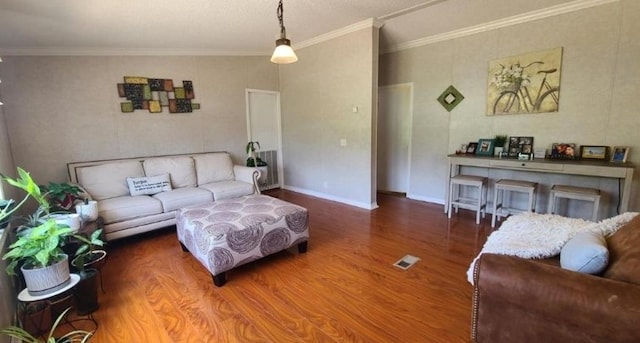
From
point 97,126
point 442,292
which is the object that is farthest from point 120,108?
point 442,292

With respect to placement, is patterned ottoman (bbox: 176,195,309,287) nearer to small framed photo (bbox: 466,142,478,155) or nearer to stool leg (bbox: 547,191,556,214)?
small framed photo (bbox: 466,142,478,155)

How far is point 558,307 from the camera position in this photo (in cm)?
121

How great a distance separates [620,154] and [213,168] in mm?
5046

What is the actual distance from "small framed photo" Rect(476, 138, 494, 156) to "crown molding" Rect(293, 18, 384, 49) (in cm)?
217

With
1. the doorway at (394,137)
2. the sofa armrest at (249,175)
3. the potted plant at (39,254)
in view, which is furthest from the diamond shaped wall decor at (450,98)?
the potted plant at (39,254)

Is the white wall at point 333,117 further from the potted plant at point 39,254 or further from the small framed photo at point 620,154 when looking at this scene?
the potted plant at point 39,254

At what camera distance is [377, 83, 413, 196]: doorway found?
5.00 meters

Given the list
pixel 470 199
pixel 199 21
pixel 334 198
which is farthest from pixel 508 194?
pixel 199 21

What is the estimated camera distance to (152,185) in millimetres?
3701

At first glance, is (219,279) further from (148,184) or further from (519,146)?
(519,146)

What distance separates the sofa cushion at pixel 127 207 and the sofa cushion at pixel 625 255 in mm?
3803

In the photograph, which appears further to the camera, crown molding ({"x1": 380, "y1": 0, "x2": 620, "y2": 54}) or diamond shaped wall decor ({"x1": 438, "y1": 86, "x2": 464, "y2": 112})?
diamond shaped wall decor ({"x1": 438, "y1": 86, "x2": 464, "y2": 112})

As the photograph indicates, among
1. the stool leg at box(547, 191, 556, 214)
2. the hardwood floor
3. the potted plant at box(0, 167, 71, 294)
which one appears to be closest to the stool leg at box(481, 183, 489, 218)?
the hardwood floor

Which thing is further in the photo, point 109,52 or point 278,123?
point 278,123
